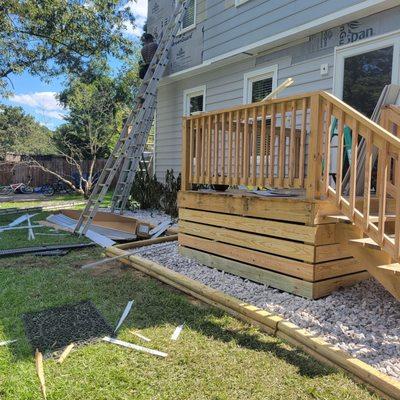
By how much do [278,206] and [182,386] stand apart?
202 centimetres

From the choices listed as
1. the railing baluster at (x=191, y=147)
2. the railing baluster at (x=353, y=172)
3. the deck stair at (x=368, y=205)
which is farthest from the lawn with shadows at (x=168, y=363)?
the railing baluster at (x=191, y=147)

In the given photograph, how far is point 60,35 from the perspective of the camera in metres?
9.71

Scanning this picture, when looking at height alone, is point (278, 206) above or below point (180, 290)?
above

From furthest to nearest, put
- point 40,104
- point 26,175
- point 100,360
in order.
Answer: point 26,175 → point 40,104 → point 100,360

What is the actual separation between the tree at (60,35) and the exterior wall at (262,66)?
6.70ft

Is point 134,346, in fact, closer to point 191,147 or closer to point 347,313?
point 347,313

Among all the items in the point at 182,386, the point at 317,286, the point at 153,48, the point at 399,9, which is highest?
the point at 153,48

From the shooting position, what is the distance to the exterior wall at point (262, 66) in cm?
529

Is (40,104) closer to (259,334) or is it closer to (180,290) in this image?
(180,290)

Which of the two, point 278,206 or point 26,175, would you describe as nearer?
point 278,206

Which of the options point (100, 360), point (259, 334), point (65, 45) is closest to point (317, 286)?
point (259, 334)

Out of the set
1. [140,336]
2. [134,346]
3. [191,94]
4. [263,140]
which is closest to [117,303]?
[140,336]

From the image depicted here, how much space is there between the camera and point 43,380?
224 cm

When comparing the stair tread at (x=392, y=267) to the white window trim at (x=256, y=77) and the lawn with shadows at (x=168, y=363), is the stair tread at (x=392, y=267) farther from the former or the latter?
the white window trim at (x=256, y=77)
